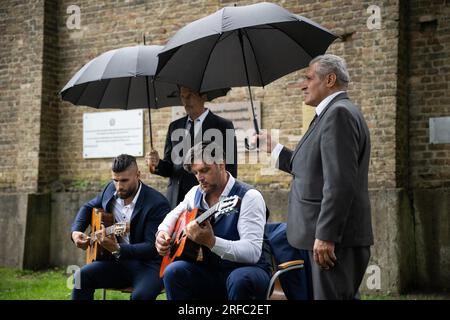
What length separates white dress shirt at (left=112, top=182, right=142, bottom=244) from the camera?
5195mm

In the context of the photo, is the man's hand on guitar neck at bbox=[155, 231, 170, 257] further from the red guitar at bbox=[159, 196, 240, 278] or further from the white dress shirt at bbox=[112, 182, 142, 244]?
the white dress shirt at bbox=[112, 182, 142, 244]

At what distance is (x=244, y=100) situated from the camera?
8.88m

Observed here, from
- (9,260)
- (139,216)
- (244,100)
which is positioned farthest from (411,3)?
(9,260)

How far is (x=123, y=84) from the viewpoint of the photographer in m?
6.36

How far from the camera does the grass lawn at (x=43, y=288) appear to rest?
7469mm

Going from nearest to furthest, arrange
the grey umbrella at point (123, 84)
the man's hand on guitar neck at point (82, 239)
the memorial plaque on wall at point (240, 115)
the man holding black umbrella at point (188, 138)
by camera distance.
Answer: the man's hand on guitar neck at point (82, 239), the man holding black umbrella at point (188, 138), the grey umbrella at point (123, 84), the memorial plaque on wall at point (240, 115)

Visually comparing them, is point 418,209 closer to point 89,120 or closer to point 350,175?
point 350,175

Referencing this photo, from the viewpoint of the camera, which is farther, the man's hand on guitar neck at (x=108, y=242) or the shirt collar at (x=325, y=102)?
the man's hand on guitar neck at (x=108, y=242)

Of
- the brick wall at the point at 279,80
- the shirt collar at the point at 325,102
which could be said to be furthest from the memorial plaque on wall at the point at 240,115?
the shirt collar at the point at 325,102

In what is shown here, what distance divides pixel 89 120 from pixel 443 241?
558cm

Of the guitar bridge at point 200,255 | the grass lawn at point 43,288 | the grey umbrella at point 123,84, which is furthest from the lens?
the grass lawn at point 43,288

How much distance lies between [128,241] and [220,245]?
135 cm

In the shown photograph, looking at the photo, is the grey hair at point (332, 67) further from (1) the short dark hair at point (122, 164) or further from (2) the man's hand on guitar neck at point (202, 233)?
(1) the short dark hair at point (122, 164)

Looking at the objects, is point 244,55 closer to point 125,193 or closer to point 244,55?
point 244,55
